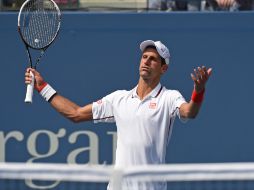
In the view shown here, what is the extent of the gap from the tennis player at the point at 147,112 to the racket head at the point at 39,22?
92 centimetres

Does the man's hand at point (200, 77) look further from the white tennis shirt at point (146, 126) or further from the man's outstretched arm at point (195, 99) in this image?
the white tennis shirt at point (146, 126)

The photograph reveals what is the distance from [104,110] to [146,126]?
1.17 feet

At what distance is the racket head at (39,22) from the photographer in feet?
18.8

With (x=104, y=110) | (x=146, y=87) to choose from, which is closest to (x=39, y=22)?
(x=104, y=110)

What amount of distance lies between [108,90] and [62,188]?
1705 millimetres

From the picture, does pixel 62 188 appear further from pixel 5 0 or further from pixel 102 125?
pixel 5 0

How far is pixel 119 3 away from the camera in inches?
277

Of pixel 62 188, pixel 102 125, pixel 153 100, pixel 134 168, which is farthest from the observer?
pixel 102 125

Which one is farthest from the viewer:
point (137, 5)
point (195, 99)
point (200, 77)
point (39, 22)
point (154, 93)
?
point (137, 5)

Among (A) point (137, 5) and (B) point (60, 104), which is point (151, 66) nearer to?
(B) point (60, 104)

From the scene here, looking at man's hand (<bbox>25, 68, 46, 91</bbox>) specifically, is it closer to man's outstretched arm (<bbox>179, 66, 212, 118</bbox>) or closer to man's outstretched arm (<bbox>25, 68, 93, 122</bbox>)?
man's outstretched arm (<bbox>25, 68, 93, 122</bbox>)

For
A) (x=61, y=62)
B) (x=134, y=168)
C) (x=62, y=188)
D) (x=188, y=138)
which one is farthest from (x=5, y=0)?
(x=134, y=168)

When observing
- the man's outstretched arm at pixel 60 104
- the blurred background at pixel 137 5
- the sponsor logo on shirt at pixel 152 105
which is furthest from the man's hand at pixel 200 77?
the blurred background at pixel 137 5

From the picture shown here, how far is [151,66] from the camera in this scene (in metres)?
4.73
